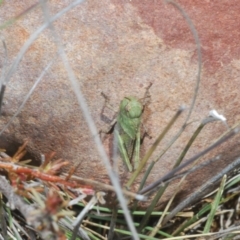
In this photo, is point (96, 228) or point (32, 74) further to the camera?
point (96, 228)

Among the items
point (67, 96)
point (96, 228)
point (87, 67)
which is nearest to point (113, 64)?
point (87, 67)

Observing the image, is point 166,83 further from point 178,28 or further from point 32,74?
point 32,74

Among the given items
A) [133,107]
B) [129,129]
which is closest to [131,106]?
[133,107]

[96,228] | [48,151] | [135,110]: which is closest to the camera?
[135,110]

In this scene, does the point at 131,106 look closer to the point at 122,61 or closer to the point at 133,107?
the point at 133,107

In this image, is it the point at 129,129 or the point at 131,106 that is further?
the point at 129,129
